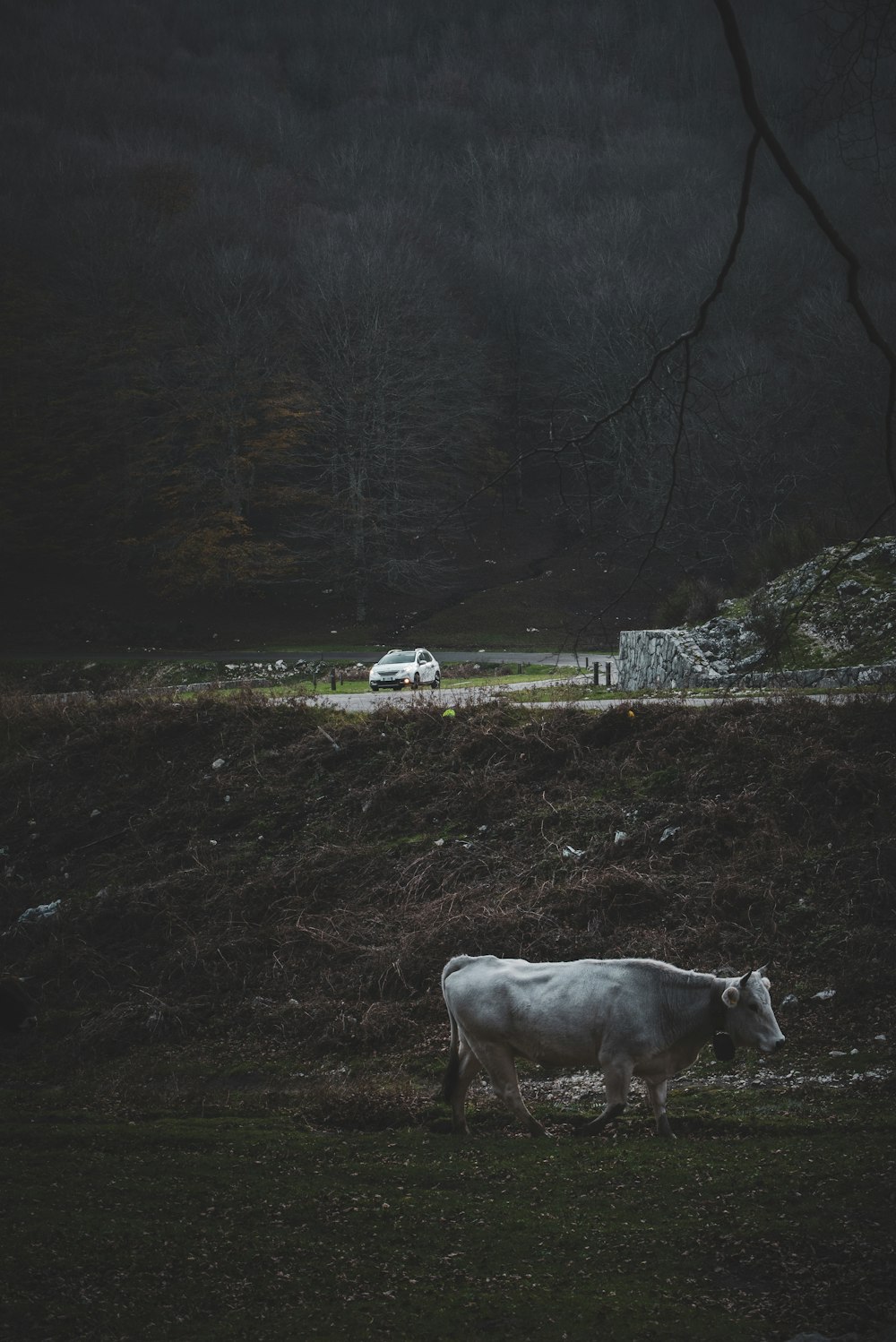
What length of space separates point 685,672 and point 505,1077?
52.2 ft

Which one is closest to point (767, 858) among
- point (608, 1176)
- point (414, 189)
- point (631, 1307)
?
point (608, 1176)

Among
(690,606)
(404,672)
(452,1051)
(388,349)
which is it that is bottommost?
(452,1051)

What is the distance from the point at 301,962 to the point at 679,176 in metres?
73.5

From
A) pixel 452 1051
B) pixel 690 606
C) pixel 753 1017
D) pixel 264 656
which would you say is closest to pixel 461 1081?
pixel 452 1051

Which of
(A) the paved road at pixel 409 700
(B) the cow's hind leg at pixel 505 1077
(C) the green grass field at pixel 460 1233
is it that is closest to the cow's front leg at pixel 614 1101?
(C) the green grass field at pixel 460 1233

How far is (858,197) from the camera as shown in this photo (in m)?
60.9

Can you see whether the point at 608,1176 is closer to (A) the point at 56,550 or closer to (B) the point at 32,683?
(B) the point at 32,683

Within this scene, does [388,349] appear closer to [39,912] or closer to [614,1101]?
[39,912]

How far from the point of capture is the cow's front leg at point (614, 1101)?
8438mm

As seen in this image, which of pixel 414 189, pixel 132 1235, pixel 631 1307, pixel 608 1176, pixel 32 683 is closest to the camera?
pixel 631 1307

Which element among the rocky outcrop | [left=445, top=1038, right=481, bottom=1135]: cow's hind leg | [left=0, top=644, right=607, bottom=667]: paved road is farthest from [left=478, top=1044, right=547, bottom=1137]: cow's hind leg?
[left=0, top=644, right=607, bottom=667]: paved road

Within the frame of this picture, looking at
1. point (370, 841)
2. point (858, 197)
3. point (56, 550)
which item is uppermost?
point (858, 197)

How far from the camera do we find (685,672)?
2380cm

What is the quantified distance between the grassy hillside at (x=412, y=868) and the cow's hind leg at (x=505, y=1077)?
1323 millimetres
